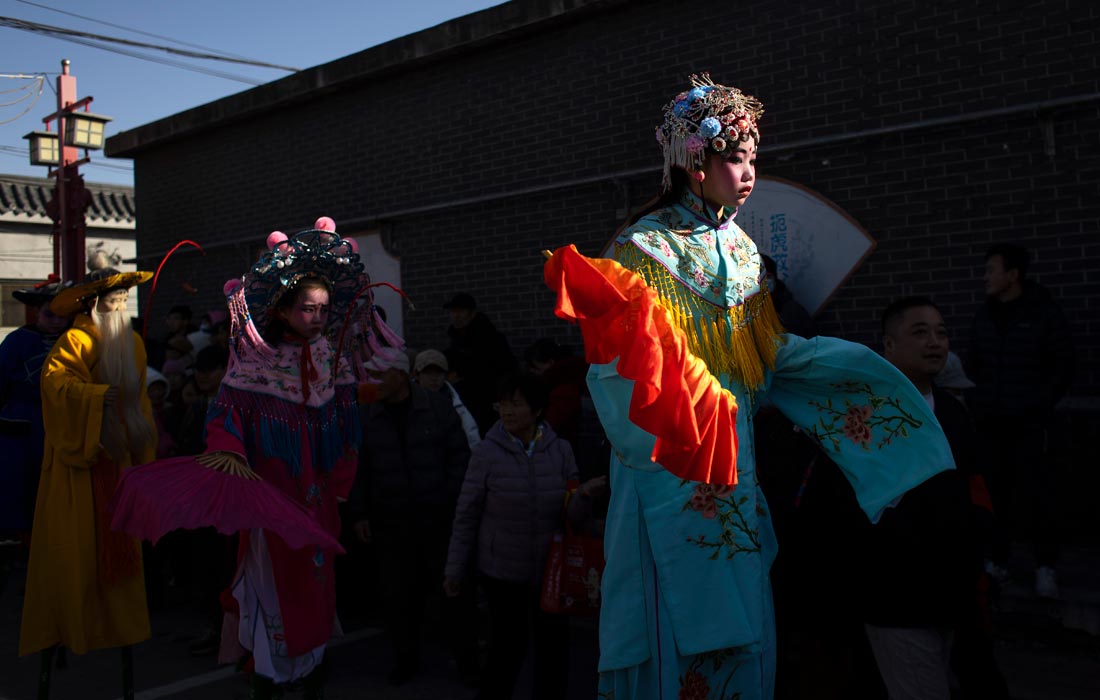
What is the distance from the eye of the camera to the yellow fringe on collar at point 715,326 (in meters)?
2.58

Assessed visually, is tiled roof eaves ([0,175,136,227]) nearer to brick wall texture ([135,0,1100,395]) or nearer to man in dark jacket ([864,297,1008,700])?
brick wall texture ([135,0,1100,395])

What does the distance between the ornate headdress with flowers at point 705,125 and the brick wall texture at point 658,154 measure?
439 cm

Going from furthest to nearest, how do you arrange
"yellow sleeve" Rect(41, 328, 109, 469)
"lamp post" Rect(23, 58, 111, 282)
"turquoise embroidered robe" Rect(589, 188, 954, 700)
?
"lamp post" Rect(23, 58, 111, 282) < "yellow sleeve" Rect(41, 328, 109, 469) < "turquoise embroidered robe" Rect(589, 188, 954, 700)

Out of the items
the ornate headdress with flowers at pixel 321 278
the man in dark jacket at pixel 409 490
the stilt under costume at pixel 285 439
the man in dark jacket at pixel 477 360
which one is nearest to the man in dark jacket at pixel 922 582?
the stilt under costume at pixel 285 439

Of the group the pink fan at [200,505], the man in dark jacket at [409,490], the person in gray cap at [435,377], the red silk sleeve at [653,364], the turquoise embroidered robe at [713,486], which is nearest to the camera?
the red silk sleeve at [653,364]

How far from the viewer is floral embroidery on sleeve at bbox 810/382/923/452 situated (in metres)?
2.72

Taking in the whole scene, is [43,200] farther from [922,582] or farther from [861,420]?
[922,582]

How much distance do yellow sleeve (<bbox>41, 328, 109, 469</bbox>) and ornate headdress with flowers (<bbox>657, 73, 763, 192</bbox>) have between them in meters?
3.38

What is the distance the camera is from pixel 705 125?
8.78 feet

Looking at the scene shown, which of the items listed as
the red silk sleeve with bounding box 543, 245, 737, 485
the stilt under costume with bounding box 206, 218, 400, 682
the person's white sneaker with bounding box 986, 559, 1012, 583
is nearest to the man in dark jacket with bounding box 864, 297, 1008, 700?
the red silk sleeve with bounding box 543, 245, 737, 485

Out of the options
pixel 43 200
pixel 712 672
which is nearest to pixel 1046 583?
pixel 712 672

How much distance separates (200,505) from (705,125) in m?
2.22

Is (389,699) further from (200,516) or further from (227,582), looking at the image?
(200,516)

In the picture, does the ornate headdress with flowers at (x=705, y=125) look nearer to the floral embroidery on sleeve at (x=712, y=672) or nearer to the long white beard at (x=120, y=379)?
the floral embroidery on sleeve at (x=712, y=672)
